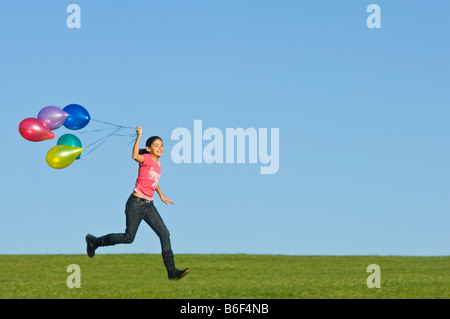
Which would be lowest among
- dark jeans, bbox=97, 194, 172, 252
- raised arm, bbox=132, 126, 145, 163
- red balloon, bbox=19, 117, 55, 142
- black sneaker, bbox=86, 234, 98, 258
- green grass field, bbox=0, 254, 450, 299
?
green grass field, bbox=0, 254, 450, 299

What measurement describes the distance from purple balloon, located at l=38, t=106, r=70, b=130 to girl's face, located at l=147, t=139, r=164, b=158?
2.24m

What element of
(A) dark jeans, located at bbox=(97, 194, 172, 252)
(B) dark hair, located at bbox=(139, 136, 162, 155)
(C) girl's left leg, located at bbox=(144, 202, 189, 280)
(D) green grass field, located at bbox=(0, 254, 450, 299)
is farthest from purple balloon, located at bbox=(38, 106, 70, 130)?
(D) green grass field, located at bbox=(0, 254, 450, 299)

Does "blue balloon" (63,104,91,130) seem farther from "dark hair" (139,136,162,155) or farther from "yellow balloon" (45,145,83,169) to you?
"dark hair" (139,136,162,155)

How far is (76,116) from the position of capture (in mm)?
11945

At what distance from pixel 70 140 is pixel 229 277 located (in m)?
3.85

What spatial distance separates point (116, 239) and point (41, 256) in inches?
278

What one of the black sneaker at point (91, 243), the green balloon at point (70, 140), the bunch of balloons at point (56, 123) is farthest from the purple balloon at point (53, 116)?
the black sneaker at point (91, 243)

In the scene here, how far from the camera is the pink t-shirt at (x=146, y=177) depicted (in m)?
10.6

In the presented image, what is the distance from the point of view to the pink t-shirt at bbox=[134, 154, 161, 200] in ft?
34.6

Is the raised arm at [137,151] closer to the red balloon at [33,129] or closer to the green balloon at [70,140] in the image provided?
the green balloon at [70,140]

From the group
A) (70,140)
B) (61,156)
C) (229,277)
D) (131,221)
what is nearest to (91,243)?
(131,221)

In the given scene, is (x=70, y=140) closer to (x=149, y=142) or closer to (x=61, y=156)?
(x=61, y=156)
